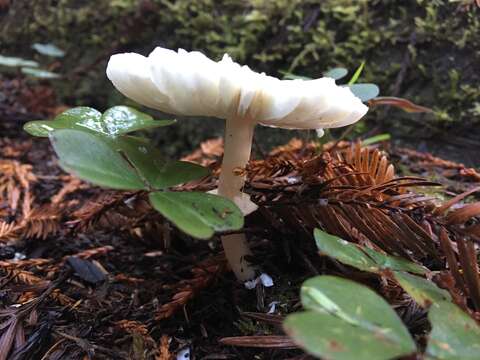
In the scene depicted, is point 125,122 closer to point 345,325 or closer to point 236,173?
point 236,173

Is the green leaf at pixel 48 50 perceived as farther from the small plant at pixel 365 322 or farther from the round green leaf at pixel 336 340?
the round green leaf at pixel 336 340

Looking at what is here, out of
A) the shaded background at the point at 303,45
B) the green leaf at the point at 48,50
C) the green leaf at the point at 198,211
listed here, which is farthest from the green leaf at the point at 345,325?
the green leaf at the point at 48,50

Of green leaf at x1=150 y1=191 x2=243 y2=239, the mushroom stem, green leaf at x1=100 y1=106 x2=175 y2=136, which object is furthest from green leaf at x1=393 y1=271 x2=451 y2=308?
green leaf at x1=100 y1=106 x2=175 y2=136

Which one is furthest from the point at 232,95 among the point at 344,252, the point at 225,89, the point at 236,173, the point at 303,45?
the point at 303,45

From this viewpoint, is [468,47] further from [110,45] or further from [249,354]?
[110,45]

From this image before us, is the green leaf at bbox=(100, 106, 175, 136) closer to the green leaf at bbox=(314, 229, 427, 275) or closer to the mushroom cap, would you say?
the mushroom cap

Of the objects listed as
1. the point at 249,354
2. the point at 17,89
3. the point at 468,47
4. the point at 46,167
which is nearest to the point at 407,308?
the point at 249,354

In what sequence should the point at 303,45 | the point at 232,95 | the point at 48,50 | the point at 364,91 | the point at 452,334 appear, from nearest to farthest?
1. the point at 452,334
2. the point at 232,95
3. the point at 364,91
4. the point at 303,45
5. the point at 48,50
